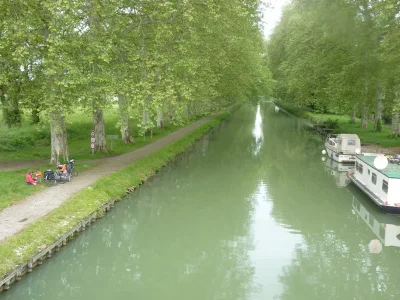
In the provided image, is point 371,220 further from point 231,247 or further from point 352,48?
point 352,48

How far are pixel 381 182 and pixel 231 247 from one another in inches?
397

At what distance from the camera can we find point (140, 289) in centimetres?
1262

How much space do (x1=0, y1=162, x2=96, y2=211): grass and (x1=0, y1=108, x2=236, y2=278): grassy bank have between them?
238 cm

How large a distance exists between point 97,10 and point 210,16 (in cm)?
781

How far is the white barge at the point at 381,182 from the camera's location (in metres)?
19.5

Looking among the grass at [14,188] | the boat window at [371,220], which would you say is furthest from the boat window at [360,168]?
the grass at [14,188]

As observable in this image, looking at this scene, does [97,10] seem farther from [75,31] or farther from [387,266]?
[387,266]

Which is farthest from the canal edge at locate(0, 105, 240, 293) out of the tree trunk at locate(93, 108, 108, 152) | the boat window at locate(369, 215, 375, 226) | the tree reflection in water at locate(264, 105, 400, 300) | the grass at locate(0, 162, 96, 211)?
the boat window at locate(369, 215, 375, 226)

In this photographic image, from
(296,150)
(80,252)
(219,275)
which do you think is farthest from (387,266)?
(296,150)

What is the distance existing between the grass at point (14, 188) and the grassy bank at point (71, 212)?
2.38m

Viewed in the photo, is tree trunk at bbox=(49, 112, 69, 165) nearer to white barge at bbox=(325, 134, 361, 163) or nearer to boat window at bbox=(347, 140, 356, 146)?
white barge at bbox=(325, 134, 361, 163)

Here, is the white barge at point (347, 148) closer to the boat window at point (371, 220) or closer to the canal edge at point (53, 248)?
the boat window at point (371, 220)

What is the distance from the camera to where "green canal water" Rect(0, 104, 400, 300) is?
1274 cm

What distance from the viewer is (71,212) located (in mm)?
16750
